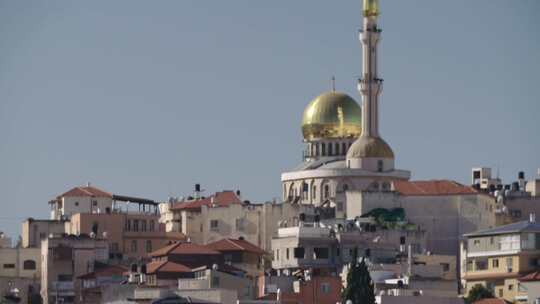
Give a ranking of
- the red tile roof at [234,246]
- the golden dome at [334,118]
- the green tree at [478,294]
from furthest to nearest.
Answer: the golden dome at [334,118]
the red tile roof at [234,246]
the green tree at [478,294]

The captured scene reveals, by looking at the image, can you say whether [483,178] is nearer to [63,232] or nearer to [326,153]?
[326,153]

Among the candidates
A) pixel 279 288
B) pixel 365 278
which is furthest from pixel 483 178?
pixel 365 278

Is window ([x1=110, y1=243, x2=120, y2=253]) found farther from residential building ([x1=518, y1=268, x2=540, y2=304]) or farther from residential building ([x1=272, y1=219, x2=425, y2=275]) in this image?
residential building ([x1=518, y1=268, x2=540, y2=304])

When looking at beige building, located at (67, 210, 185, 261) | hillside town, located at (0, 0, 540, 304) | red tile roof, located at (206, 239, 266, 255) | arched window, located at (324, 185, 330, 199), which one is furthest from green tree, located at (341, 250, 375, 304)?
arched window, located at (324, 185, 330, 199)

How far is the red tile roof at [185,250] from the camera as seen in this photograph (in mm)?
142625

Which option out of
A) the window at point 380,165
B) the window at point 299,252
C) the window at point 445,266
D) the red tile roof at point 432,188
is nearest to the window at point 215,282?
the window at point 299,252

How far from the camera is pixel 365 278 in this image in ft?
379

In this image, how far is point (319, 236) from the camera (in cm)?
14525

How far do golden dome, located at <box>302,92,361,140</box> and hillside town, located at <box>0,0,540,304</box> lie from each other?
0.19ft

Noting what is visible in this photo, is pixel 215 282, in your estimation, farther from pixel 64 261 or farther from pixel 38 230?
pixel 38 230

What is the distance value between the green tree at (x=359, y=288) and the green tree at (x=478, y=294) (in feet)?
30.2

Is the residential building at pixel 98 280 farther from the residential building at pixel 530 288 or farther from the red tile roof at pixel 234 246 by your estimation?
the residential building at pixel 530 288

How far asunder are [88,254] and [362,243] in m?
13.6

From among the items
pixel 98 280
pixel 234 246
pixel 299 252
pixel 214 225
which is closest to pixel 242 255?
pixel 234 246
